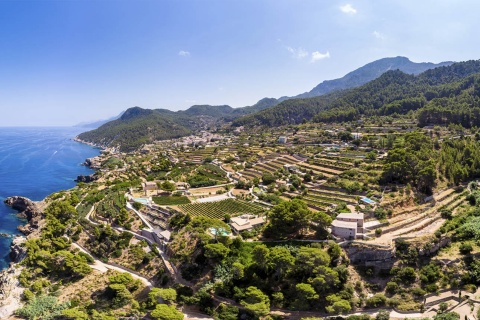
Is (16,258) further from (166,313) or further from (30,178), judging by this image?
(30,178)

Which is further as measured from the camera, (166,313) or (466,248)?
(466,248)

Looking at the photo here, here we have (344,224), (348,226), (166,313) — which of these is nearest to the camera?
(166,313)

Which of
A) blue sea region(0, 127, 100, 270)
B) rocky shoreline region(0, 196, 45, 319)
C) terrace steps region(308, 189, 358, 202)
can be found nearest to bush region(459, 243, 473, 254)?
terrace steps region(308, 189, 358, 202)

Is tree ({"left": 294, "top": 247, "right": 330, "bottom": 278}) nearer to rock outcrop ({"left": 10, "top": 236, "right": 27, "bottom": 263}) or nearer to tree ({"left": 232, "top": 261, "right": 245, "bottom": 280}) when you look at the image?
tree ({"left": 232, "top": 261, "right": 245, "bottom": 280})

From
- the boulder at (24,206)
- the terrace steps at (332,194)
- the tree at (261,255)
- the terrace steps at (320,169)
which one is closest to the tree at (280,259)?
the tree at (261,255)

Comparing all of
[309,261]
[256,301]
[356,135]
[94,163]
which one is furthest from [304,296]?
[94,163]

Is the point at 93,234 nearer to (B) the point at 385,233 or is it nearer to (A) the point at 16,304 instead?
(A) the point at 16,304

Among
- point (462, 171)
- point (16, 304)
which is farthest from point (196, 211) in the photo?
point (462, 171)
